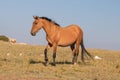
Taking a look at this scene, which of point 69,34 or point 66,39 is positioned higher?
point 69,34

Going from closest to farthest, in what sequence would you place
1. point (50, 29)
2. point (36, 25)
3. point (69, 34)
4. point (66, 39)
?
point (36, 25) < point (50, 29) < point (66, 39) < point (69, 34)

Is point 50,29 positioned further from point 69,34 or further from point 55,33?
point 69,34

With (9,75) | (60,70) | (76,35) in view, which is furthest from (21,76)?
(76,35)

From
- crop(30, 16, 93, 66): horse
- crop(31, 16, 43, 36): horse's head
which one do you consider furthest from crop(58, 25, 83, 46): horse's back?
crop(31, 16, 43, 36): horse's head

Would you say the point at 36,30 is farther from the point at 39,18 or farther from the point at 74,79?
the point at 74,79

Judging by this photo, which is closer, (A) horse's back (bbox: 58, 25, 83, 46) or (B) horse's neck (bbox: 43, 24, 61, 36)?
(B) horse's neck (bbox: 43, 24, 61, 36)

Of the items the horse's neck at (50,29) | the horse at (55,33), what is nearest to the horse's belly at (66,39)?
the horse at (55,33)

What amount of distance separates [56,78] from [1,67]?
4051 mm

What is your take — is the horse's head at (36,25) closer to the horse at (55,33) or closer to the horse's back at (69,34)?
the horse at (55,33)

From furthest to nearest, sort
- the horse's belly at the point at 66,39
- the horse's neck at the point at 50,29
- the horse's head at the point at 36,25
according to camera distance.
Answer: the horse's belly at the point at 66,39 < the horse's neck at the point at 50,29 < the horse's head at the point at 36,25

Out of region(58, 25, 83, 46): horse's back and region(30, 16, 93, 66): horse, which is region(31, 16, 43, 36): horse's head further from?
region(58, 25, 83, 46): horse's back

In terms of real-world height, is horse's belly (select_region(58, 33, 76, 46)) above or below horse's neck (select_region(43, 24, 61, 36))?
below

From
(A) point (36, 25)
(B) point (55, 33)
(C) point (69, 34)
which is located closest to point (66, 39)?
(C) point (69, 34)

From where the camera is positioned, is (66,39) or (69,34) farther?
(69,34)
